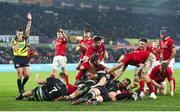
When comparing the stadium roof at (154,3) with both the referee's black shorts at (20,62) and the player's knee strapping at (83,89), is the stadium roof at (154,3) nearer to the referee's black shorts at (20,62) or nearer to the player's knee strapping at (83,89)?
the referee's black shorts at (20,62)

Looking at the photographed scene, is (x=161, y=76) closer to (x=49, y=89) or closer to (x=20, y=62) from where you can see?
(x=49, y=89)

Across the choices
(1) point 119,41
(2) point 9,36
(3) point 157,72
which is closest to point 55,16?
(1) point 119,41

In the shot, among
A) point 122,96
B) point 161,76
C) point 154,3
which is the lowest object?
point 122,96

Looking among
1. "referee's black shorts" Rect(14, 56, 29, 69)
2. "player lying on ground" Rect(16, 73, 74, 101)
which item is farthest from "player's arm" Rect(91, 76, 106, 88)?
"referee's black shorts" Rect(14, 56, 29, 69)

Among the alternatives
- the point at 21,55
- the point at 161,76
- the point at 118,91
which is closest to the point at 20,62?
the point at 21,55

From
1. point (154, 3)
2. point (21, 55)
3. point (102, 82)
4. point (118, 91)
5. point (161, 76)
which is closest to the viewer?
point (102, 82)

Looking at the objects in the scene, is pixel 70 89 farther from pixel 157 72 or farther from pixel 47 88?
pixel 157 72

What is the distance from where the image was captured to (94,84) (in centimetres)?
998

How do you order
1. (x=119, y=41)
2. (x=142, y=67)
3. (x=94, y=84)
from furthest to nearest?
(x=119, y=41) → (x=142, y=67) → (x=94, y=84)

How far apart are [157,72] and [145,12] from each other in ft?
138

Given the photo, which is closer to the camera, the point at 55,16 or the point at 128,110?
the point at 128,110

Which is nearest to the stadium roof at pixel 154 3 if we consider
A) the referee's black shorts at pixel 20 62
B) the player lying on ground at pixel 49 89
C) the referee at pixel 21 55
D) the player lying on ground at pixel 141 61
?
the referee at pixel 21 55

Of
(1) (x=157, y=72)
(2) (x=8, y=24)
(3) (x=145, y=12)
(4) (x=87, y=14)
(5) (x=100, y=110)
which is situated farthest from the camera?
(3) (x=145, y=12)

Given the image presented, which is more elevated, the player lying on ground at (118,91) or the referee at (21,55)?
the referee at (21,55)
